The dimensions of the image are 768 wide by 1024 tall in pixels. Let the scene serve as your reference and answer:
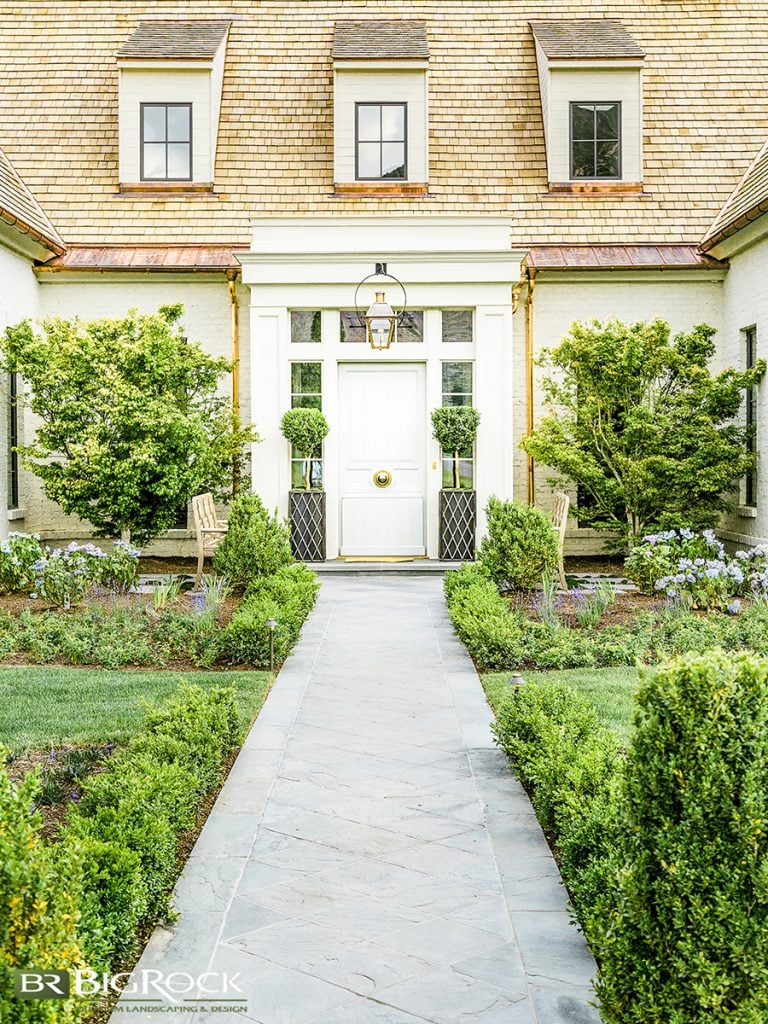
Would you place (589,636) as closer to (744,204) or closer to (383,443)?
(383,443)

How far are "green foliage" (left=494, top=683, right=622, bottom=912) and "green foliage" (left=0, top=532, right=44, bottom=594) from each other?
6773 millimetres

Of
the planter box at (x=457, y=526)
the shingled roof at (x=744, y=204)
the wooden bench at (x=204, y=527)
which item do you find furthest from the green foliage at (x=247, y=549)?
the shingled roof at (x=744, y=204)

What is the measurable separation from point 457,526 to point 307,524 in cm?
208

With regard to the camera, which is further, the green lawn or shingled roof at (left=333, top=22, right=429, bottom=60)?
shingled roof at (left=333, top=22, right=429, bottom=60)

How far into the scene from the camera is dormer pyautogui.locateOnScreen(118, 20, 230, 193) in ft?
54.6

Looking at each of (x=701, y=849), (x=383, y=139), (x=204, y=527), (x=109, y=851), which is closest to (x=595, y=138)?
(x=383, y=139)

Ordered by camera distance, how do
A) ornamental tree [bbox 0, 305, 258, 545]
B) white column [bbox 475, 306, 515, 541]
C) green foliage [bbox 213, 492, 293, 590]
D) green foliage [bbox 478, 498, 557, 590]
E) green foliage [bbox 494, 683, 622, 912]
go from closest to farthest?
green foliage [bbox 494, 683, 622, 912] < green foliage [bbox 478, 498, 557, 590] < green foliage [bbox 213, 492, 293, 590] < ornamental tree [bbox 0, 305, 258, 545] < white column [bbox 475, 306, 515, 541]

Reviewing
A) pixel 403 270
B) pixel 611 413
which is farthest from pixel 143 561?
pixel 611 413

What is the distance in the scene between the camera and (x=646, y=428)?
1380 cm

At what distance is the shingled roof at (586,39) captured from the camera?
16781mm

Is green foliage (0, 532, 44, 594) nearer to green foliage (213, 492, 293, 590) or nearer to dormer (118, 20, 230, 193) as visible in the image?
green foliage (213, 492, 293, 590)

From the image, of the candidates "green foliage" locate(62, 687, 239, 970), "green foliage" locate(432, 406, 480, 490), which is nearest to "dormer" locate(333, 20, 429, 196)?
"green foliage" locate(432, 406, 480, 490)

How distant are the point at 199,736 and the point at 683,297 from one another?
40.7 ft

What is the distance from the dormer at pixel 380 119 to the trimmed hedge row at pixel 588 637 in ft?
29.1
